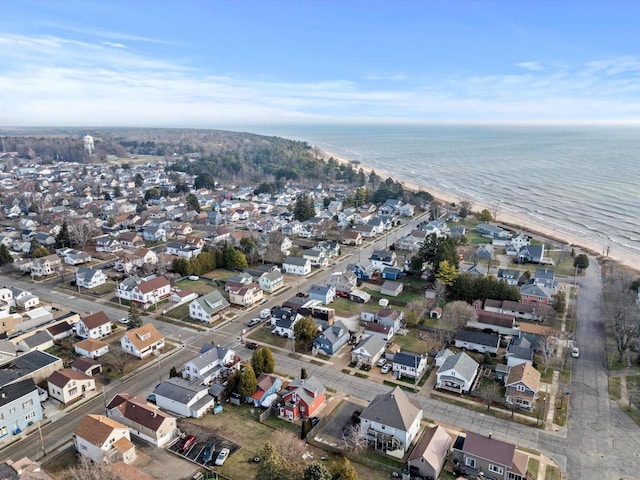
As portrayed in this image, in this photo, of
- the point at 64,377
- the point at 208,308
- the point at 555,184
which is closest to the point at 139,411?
the point at 64,377

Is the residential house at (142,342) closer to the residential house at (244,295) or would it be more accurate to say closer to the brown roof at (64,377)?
the brown roof at (64,377)

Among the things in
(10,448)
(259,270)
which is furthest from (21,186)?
(10,448)

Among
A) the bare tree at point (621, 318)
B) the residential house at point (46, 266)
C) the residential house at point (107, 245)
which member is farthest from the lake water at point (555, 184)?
the residential house at point (46, 266)

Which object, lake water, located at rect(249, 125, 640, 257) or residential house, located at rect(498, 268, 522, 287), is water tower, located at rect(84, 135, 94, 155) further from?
residential house, located at rect(498, 268, 522, 287)

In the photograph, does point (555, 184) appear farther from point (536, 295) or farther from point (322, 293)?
point (322, 293)

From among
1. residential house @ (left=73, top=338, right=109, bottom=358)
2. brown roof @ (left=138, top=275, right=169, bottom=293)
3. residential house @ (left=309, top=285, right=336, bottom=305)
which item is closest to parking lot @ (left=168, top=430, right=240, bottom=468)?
residential house @ (left=73, top=338, right=109, bottom=358)

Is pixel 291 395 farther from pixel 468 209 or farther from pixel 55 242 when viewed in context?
pixel 468 209
